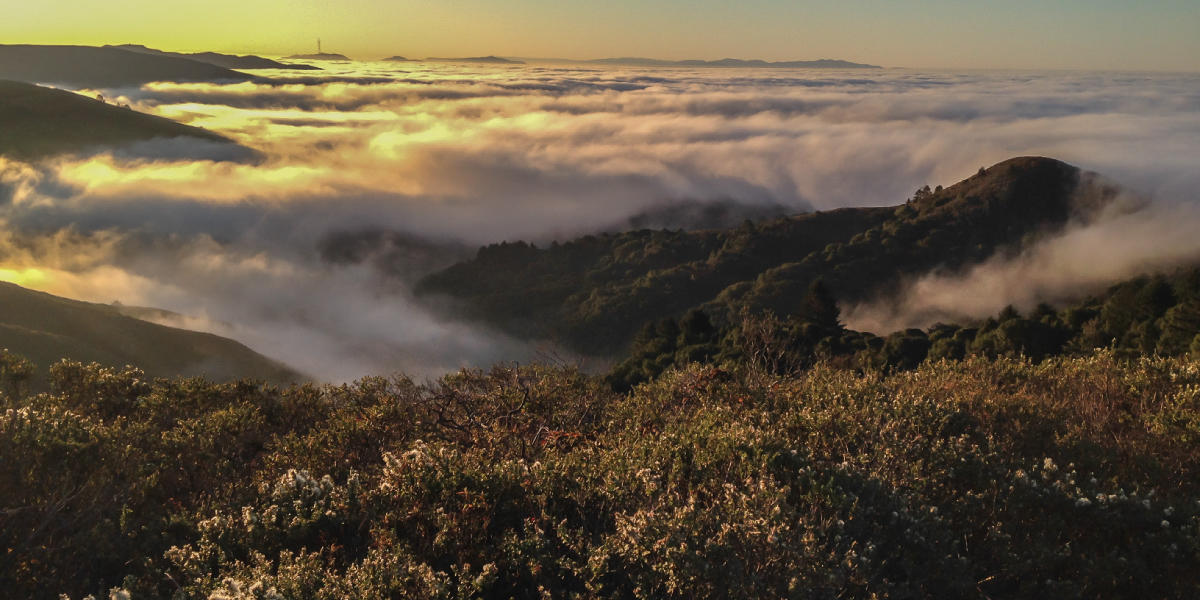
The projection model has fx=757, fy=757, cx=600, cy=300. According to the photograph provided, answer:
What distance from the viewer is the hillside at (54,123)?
6117 inches

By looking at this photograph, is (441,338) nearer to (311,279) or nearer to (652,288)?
(652,288)

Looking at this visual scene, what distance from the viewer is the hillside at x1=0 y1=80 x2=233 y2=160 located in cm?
15538

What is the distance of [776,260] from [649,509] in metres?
110

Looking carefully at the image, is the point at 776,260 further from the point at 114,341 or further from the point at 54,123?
the point at 54,123

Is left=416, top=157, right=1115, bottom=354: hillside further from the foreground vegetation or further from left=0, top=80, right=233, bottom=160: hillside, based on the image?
left=0, top=80, right=233, bottom=160: hillside

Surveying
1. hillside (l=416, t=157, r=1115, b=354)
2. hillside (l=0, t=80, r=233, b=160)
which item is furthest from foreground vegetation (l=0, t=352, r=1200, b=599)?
hillside (l=0, t=80, r=233, b=160)

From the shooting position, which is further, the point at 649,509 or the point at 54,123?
the point at 54,123

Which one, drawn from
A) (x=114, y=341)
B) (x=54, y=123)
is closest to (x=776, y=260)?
(x=114, y=341)

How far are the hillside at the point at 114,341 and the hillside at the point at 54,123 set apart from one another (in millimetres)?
126763

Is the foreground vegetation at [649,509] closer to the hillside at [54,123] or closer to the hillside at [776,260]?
the hillside at [776,260]

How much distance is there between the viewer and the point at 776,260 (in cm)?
11406

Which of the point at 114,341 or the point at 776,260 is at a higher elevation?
the point at 114,341

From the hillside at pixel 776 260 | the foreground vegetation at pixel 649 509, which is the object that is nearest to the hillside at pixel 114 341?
the foreground vegetation at pixel 649 509

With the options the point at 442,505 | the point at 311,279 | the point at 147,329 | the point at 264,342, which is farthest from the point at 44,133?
the point at 442,505
